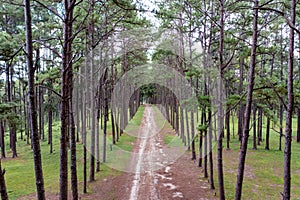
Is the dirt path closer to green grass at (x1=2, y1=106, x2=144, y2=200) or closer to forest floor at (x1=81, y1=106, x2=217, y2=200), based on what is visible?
forest floor at (x1=81, y1=106, x2=217, y2=200)

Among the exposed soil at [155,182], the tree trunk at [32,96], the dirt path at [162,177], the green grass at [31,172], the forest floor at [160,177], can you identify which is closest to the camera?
the tree trunk at [32,96]

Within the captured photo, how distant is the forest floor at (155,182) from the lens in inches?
416

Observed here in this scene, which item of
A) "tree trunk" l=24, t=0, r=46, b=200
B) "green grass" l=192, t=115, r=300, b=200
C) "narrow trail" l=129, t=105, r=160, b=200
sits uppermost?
"tree trunk" l=24, t=0, r=46, b=200

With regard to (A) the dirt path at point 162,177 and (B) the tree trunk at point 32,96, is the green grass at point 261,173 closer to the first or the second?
(A) the dirt path at point 162,177

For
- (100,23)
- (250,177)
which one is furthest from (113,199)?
(100,23)

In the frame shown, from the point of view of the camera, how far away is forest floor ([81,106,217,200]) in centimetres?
1057

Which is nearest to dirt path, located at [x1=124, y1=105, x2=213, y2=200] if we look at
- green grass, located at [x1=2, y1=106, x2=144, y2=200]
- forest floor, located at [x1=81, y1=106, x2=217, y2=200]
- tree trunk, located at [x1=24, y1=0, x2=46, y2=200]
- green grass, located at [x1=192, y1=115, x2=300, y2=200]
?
forest floor, located at [x1=81, y1=106, x2=217, y2=200]

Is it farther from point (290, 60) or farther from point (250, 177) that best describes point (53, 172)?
point (290, 60)

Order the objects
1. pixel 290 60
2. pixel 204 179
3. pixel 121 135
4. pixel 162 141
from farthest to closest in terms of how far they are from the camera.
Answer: pixel 121 135, pixel 162 141, pixel 204 179, pixel 290 60

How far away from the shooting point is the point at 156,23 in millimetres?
17922

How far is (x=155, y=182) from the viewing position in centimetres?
1215

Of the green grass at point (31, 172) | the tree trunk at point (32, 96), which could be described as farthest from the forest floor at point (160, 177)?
the tree trunk at point (32, 96)

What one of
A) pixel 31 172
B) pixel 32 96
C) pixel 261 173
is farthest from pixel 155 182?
pixel 32 96

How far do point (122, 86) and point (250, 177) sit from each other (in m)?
16.4
